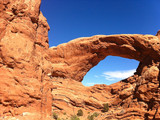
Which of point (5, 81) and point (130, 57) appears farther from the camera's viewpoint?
point (130, 57)

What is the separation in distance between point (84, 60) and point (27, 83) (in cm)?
1798

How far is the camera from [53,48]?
24.4 metres

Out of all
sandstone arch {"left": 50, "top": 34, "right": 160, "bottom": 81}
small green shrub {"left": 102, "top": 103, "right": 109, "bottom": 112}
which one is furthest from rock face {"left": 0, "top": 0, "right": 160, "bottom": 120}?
small green shrub {"left": 102, "top": 103, "right": 109, "bottom": 112}

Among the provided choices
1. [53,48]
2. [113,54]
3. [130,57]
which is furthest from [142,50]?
[53,48]

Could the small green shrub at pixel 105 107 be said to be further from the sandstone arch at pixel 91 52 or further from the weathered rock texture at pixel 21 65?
the weathered rock texture at pixel 21 65

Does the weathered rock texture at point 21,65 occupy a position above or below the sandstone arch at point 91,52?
below

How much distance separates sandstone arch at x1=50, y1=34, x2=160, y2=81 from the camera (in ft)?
69.3

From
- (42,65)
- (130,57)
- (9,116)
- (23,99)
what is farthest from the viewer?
(130,57)

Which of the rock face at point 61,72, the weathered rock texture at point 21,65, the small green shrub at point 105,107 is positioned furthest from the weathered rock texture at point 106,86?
the weathered rock texture at point 21,65

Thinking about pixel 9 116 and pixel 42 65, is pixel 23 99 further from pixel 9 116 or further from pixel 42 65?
pixel 42 65

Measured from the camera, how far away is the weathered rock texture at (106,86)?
16500 mm

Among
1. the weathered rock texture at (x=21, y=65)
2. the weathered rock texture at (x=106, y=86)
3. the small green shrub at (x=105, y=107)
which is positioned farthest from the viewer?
the small green shrub at (x=105, y=107)

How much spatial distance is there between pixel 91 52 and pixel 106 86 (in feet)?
22.6

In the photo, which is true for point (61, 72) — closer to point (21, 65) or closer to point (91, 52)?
point (91, 52)
